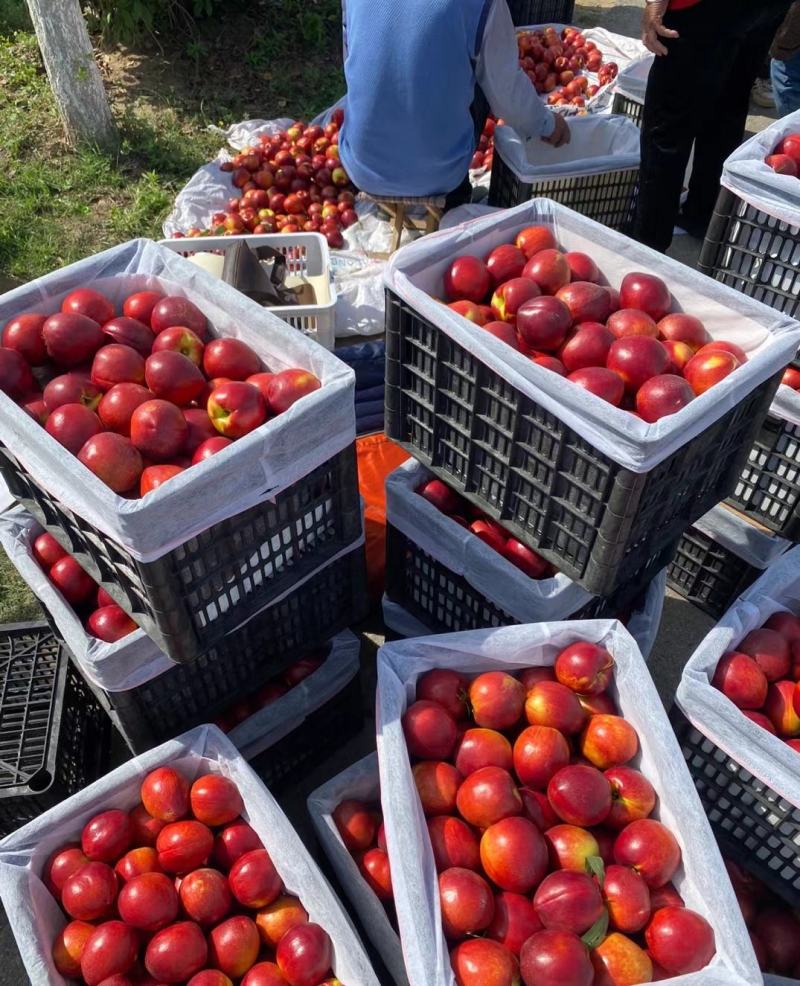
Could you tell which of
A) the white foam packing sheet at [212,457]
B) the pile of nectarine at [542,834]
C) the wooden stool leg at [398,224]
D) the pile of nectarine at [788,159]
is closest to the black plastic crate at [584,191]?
the wooden stool leg at [398,224]

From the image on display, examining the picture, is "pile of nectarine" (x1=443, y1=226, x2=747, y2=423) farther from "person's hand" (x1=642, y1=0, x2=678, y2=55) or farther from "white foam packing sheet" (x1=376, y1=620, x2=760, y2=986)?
"person's hand" (x1=642, y1=0, x2=678, y2=55)

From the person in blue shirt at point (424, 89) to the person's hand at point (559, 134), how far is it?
3cm

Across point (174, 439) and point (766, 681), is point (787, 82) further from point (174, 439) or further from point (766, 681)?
point (174, 439)

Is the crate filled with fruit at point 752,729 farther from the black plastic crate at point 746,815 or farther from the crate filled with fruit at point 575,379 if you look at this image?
the crate filled with fruit at point 575,379

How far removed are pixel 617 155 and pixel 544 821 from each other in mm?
3299

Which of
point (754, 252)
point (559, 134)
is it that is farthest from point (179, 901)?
point (559, 134)

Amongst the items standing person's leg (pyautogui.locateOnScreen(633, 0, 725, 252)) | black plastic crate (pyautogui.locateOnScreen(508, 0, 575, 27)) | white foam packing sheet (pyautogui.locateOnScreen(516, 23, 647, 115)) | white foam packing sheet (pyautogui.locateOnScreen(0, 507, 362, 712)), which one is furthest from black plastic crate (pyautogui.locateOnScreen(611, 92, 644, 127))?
white foam packing sheet (pyautogui.locateOnScreen(0, 507, 362, 712))

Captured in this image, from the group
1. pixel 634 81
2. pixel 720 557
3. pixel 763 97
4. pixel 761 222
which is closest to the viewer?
pixel 761 222

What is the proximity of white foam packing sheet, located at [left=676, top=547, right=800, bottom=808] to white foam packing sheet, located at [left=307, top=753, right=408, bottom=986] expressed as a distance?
806 mm

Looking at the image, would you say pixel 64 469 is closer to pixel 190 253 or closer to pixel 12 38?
pixel 190 253

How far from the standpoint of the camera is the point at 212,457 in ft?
5.31

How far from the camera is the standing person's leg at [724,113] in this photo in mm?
3594

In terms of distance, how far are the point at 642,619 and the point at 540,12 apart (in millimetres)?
6225

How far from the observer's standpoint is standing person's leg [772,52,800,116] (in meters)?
4.36
